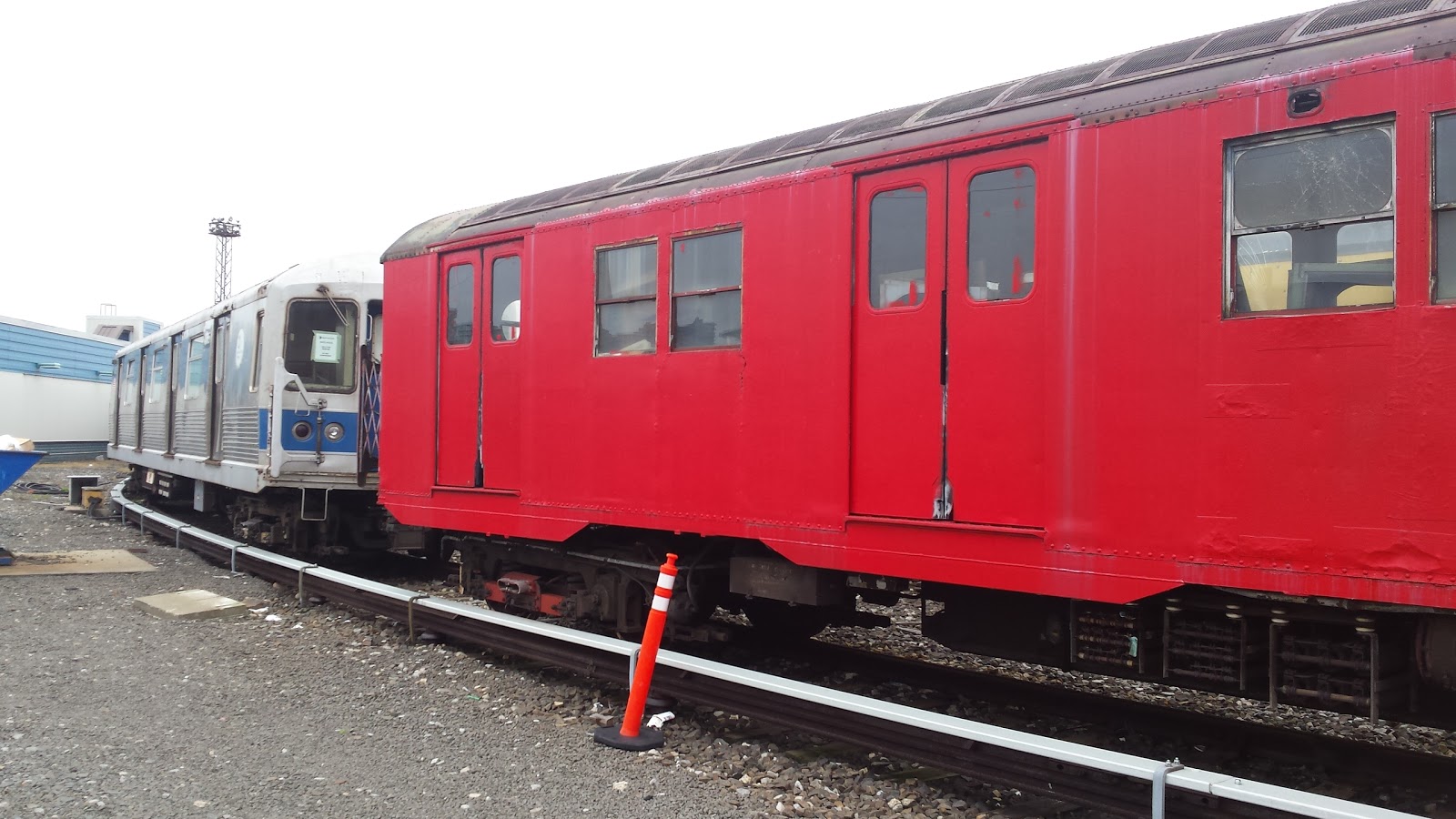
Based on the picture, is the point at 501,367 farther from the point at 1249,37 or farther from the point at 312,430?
the point at 1249,37

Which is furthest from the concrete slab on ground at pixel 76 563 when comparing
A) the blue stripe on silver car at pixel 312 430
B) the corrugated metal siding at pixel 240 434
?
the blue stripe on silver car at pixel 312 430

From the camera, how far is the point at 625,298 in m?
6.48

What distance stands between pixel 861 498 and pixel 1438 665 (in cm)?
254

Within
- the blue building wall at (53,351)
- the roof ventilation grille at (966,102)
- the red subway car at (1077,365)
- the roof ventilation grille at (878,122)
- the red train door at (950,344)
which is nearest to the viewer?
the red subway car at (1077,365)

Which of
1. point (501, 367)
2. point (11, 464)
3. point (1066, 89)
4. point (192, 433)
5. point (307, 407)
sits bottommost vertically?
point (11, 464)

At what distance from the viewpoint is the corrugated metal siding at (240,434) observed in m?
11.2

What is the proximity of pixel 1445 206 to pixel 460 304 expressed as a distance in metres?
6.50

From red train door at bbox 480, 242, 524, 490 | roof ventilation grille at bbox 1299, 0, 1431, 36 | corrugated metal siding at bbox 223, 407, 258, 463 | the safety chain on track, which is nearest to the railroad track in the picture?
the safety chain on track

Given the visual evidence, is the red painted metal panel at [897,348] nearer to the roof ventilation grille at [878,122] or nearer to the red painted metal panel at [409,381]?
the roof ventilation grille at [878,122]

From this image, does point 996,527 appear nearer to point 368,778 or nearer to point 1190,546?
point 1190,546

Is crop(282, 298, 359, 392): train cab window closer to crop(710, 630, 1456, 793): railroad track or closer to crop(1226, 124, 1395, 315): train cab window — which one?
crop(710, 630, 1456, 793): railroad track

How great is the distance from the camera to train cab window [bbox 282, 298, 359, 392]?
10945 mm

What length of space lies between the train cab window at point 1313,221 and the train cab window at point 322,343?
955 centimetres

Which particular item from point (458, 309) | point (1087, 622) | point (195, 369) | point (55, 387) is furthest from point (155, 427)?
point (55, 387)
